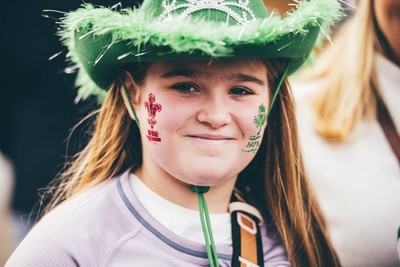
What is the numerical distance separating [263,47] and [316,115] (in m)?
0.95

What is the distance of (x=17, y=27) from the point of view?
14.1 feet

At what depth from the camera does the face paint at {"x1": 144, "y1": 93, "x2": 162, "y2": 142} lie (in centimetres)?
178

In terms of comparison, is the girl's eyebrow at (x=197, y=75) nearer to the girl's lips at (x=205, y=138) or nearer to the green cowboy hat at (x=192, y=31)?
the green cowboy hat at (x=192, y=31)

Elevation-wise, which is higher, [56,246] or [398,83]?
[398,83]

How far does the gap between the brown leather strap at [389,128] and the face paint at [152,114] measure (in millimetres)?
1164

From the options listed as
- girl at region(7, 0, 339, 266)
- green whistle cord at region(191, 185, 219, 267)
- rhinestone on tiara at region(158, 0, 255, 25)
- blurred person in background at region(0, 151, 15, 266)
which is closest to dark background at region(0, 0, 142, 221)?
blurred person in background at region(0, 151, 15, 266)

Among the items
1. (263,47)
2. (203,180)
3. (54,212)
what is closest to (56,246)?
(54,212)

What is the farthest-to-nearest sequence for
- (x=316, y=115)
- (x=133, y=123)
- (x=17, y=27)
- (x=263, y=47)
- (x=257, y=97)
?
1. (x=17, y=27)
2. (x=316, y=115)
3. (x=133, y=123)
4. (x=257, y=97)
5. (x=263, y=47)

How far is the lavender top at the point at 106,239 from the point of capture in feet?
5.81

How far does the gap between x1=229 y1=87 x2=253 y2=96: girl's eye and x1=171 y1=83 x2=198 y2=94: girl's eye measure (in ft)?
0.40

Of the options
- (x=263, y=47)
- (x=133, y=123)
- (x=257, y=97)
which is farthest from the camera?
(x=133, y=123)

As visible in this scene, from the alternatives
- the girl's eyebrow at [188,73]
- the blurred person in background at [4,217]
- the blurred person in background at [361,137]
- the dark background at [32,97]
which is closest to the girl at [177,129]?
the girl's eyebrow at [188,73]

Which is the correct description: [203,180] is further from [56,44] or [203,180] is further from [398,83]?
[56,44]

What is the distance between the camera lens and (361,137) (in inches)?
97.9
